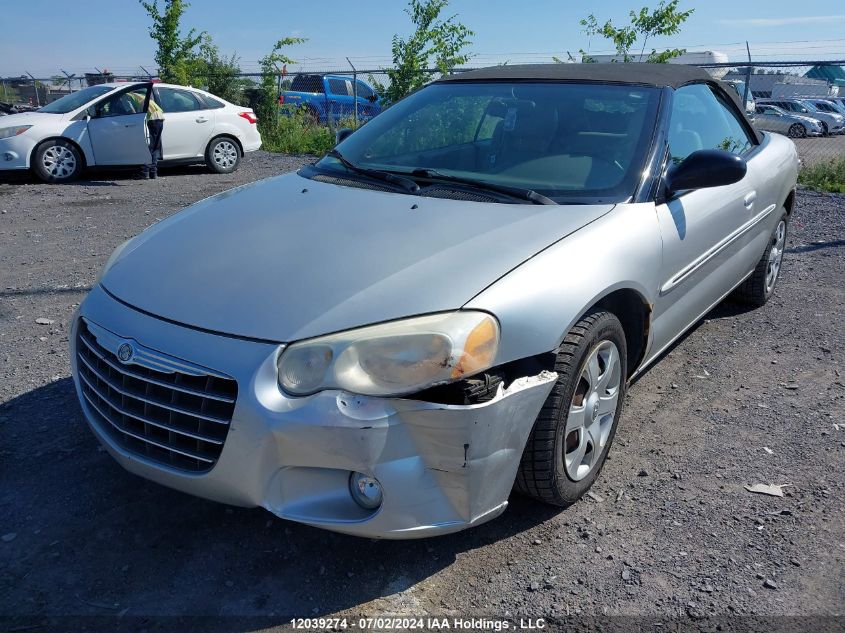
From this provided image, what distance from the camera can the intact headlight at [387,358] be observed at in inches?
88.2

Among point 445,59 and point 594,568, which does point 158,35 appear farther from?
point 594,568

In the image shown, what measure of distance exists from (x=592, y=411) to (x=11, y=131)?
10463 mm

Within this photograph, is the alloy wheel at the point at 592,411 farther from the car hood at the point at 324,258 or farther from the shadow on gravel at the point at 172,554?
the car hood at the point at 324,258

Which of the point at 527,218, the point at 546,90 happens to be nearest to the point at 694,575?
the point at 527,218

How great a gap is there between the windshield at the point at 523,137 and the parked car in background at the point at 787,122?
26.9 metres

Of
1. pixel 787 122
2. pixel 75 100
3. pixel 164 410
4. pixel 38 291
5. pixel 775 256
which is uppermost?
pixel 75 100

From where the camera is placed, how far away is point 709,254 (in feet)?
12.3

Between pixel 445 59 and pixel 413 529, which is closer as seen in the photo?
pixel 413 529

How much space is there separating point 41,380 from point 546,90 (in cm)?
307

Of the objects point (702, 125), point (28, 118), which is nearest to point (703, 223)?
point (702, 125)

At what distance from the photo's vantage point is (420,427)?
A: 223 centimetres

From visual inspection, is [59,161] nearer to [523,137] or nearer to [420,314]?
[523,137]

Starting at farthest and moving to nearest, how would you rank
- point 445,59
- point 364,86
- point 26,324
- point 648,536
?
1. point 364,86
2. point 445,59
3. point 26,324
4. point 648,536

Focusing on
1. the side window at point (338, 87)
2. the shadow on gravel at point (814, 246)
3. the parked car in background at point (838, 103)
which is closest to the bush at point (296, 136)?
the side window at point (338, 87)
